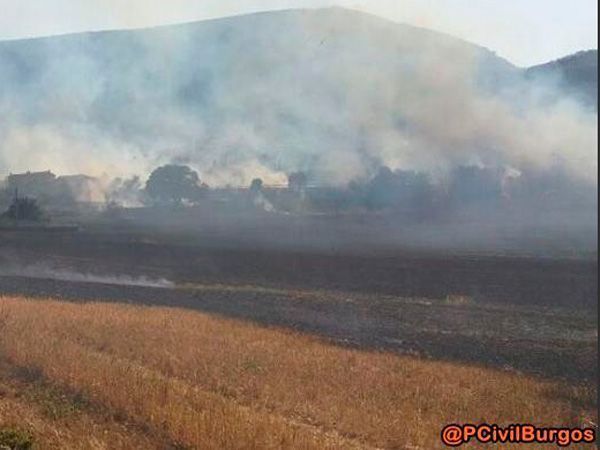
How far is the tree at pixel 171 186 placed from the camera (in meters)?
95.1

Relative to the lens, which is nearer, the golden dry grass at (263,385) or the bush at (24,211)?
the golden dry grass at (263,385)

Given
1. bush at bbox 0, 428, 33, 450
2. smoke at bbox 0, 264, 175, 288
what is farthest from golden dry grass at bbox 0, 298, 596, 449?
smoke at bbox 0, 264, 175, 288

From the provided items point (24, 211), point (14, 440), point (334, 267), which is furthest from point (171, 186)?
point (14, 440)

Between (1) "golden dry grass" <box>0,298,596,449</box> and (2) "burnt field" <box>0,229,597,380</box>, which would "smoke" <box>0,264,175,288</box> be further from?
(1) "golden dry grass" <box>0,298,596,449</box>

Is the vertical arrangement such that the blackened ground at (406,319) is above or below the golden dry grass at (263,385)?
below

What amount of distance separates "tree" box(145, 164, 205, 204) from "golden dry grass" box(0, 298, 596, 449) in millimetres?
79478

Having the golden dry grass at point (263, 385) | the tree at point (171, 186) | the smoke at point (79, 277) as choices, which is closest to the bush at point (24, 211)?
the smoke at point (79, 277)

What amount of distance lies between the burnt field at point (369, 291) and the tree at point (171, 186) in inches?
1785

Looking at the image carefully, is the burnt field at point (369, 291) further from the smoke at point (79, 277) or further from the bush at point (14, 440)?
the bush at point (14, 440)

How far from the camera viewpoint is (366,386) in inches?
457

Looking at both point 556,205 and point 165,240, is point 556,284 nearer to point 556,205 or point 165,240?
point 165,240

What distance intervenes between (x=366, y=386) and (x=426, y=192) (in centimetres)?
6893

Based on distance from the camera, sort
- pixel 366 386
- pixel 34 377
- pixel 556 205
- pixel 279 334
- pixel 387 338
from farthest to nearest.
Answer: pixel 556 205 < pixel 387 338 < pixel 279 334 < pixel 366 386 < pixel 34 377

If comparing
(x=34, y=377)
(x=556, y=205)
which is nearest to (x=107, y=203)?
(x=556, y=205)
